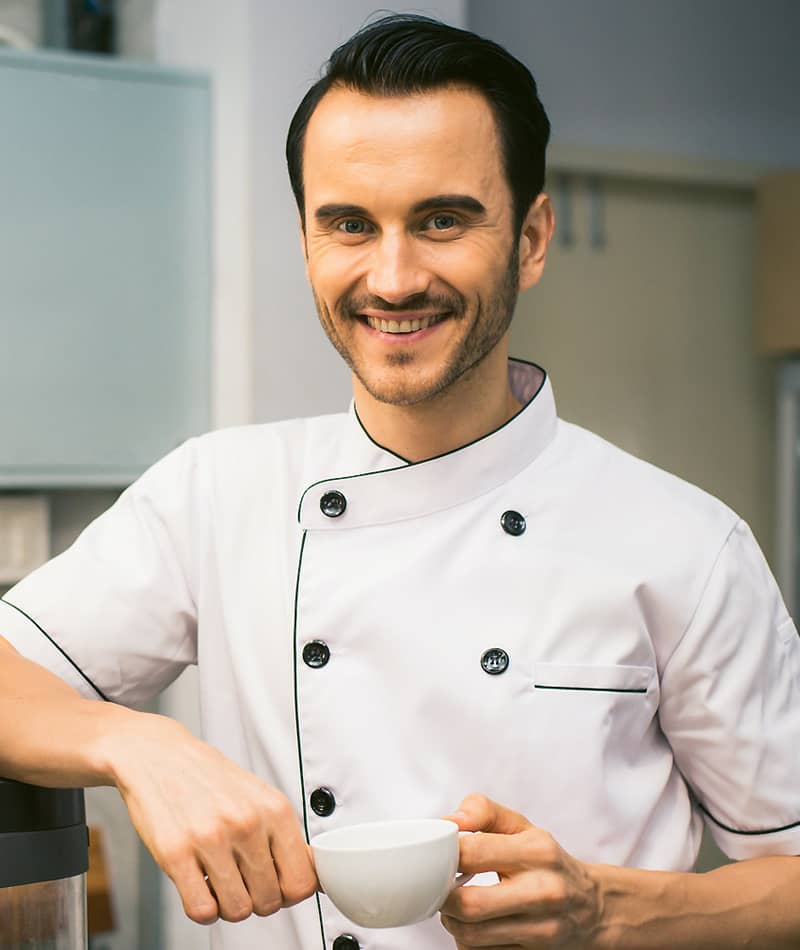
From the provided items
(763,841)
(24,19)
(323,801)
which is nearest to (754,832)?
(763,841)

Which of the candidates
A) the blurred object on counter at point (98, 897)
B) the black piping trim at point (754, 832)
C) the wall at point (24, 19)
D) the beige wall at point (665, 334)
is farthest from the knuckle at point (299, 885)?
the beige wall at point (665, 334)

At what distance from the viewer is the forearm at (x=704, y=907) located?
0.90 m

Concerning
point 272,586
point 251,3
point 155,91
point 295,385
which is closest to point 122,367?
point 295,385

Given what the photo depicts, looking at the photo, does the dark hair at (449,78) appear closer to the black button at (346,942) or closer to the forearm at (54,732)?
the forearm at (54,732)

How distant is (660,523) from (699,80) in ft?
7.86

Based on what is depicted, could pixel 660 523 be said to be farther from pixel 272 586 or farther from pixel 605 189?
pixel 605 189

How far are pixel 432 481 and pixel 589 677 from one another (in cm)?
22

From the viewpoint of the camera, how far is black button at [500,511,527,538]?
1.10m

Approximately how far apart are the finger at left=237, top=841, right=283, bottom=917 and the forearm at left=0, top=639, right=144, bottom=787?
13 cm

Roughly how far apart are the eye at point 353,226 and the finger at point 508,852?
0.50 m

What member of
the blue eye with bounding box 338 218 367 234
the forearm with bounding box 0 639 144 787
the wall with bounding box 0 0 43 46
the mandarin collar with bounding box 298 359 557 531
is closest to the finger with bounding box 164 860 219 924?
the forearm with bounding box 0 639 144 787

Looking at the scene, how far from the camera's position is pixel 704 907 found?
968 mm

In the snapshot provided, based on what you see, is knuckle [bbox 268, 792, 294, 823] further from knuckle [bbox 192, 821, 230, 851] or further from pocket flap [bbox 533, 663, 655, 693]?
pocket flap [bbox 533, 663, 655, 693]

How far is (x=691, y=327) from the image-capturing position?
327 cm
